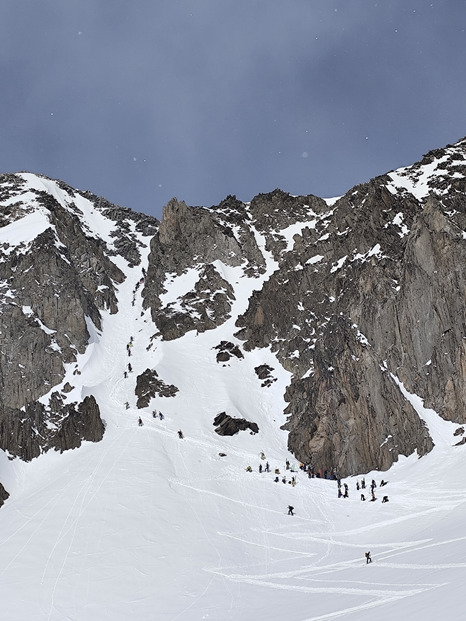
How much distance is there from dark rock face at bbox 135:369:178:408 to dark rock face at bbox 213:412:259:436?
7.13m

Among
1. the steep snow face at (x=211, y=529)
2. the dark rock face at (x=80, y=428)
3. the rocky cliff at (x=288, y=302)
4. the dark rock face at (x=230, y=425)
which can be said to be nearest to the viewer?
the steep snow face at (x=211, y=529)

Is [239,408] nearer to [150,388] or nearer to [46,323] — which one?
[150,388]

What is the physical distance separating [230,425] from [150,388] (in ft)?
35.2

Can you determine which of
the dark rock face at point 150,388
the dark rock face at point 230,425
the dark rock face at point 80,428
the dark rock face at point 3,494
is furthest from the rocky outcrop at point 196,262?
the dark rock face at point 3,494

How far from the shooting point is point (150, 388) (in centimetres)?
6269

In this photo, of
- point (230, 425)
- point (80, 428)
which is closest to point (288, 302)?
point (230, 425)

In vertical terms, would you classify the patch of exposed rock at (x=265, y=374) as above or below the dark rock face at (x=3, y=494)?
above

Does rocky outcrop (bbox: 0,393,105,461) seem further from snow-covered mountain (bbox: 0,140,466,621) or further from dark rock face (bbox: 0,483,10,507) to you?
dark rock face (bbox: 0,483,10,507)

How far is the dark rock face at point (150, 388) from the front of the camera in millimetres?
61091

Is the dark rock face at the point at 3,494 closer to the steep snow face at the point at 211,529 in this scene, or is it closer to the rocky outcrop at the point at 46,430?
the steep snow face at the point at 211,529

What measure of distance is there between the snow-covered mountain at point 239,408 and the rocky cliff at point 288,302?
0.28m

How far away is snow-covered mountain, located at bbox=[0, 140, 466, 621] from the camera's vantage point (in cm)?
2638

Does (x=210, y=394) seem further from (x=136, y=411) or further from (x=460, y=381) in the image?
(x=460, y=381)

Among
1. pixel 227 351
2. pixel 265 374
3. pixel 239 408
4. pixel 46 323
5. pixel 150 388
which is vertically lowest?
pixel 239 408
